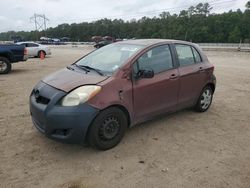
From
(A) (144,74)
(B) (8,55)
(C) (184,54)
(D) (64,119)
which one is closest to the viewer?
(D) (64,119)

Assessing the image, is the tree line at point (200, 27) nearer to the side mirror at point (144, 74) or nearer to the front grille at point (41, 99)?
the side mirror at point (144, 74)

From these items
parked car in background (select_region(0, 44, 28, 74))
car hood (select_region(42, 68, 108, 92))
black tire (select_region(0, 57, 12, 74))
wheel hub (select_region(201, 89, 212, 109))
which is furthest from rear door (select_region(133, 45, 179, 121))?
black tire (select_region(0, 57, 12, 74))

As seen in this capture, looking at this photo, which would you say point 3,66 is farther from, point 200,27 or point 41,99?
point 200,27

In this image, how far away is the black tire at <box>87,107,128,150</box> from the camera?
3703 mm

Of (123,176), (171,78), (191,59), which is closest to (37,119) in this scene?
(123,176)

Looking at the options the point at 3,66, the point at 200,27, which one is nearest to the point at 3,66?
the point at 3,66

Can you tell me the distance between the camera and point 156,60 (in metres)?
→ 4.61

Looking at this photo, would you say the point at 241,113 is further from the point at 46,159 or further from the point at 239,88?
the point at 46,159

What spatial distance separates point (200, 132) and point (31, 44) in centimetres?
2054

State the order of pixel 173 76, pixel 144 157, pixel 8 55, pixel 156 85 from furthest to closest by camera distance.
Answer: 1. pixel 8 55
2. pixel 173 76
3. pixel 156 85
4. pixel 144 157

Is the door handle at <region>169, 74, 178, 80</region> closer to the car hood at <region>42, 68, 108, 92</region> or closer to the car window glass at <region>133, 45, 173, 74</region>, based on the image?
the car window glass at <region>133, 45, 173, 74</region>

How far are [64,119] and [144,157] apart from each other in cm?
127

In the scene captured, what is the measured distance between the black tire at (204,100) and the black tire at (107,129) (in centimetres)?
220

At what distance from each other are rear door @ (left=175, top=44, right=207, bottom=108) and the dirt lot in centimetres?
47
